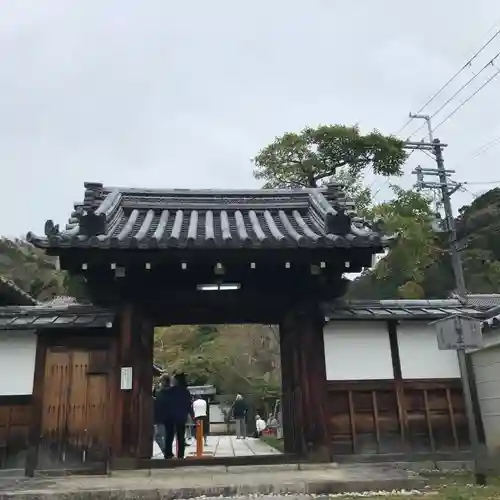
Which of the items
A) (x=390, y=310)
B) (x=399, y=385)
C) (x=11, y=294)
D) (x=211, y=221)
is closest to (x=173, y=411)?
(x=211, y=221)

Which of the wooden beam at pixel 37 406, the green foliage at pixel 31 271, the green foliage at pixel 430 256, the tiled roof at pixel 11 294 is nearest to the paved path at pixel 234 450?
the wooden beam at pixel 37 406

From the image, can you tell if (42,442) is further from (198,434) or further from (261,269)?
(198,434)

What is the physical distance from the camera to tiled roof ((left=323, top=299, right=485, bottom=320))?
8.78 meters

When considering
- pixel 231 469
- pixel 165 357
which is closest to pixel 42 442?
pixel 231 469

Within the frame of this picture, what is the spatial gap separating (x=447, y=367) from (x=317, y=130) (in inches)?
698

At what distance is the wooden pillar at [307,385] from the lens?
324 inches

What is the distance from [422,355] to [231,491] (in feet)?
13.8

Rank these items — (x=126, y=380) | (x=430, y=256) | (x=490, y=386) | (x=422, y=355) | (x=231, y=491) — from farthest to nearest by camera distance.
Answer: (x=430, y=256)
(x=422, y=355)
(x=490, y=386)
(x=126, y=380)
(x=231, y=491)

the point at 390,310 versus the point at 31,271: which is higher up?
the point at 31,271

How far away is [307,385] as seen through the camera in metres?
8.49

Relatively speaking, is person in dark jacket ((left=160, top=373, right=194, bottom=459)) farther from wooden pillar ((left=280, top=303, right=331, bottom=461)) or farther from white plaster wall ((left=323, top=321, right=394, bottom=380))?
white plaster wall ((left=323, top=321, right=394, bottom=380))

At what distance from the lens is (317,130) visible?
24.9m

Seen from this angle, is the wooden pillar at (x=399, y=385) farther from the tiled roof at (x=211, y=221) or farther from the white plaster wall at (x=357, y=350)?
the tiled roof at (x=211, y=221)

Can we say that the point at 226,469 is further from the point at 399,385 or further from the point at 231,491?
the point at 399,385
